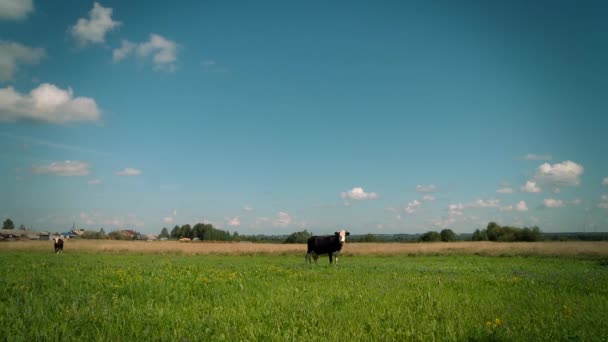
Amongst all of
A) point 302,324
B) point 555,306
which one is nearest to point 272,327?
point 302,324

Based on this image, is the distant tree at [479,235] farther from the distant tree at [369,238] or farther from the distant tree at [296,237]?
the distant tree at [296,237]

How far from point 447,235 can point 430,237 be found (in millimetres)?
5757

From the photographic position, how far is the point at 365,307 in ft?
27.2

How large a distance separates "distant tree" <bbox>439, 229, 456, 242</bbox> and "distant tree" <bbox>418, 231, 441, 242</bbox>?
5.45ft

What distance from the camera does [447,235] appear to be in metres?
129

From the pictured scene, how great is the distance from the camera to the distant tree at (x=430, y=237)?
5039 inches

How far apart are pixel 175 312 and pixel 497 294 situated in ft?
28.1

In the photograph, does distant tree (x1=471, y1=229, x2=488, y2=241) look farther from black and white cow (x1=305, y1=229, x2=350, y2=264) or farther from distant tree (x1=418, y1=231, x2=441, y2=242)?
black and white cow (x1=305, y1=229, x2=350, y2=264)

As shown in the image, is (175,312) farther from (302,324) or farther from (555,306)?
(555,306)

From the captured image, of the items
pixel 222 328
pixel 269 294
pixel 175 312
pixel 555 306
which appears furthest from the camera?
pixel 269 294

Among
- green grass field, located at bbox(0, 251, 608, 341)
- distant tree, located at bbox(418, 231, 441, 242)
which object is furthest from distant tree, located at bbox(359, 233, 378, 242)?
green grass field, located at bbox(0, 251, 608, 341)

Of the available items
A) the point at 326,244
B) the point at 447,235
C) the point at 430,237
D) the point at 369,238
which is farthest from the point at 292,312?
the point at 447,235

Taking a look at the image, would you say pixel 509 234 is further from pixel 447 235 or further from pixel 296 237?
pixel 296 237

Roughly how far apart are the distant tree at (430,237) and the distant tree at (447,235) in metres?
1.66
